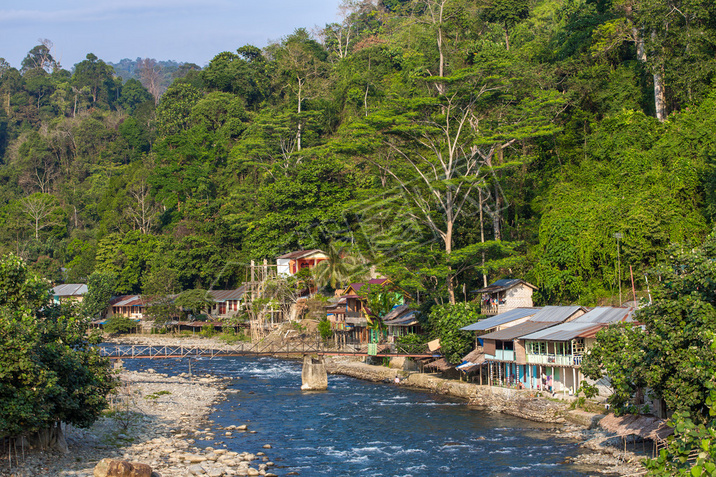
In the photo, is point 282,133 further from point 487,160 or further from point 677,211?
point 677,211

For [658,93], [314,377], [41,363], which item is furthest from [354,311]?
[41,363]

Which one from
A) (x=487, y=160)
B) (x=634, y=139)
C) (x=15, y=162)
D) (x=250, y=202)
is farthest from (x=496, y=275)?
(x=15, y=162)

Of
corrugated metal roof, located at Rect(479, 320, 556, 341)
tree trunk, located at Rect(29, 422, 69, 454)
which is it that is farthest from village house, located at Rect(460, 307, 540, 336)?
tree trunk, located at Rect(29, 422, 69, 454)

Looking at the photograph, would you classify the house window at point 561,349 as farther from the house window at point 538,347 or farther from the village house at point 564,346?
the house window at point 538,347

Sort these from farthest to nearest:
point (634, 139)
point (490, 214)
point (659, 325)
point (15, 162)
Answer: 1. point (15, 162)
2. point (490, 214)
3. point (634, 139)
4. point (659, 325)

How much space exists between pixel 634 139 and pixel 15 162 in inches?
4367

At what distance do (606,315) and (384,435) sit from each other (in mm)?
13978

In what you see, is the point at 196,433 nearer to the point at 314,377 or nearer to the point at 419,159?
the point at 314,377

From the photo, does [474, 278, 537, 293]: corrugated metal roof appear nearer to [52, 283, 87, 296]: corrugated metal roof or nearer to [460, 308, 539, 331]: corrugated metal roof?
[460, 308, 539, 331]: corrugated metal roof

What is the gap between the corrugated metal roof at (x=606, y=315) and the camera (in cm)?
3386

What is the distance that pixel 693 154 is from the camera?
41312mm

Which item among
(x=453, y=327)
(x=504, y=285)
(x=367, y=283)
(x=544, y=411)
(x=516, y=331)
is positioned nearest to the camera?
(x=544, y=411)

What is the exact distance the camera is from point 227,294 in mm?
80688

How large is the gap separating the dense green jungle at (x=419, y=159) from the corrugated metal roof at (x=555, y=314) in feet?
12.9
